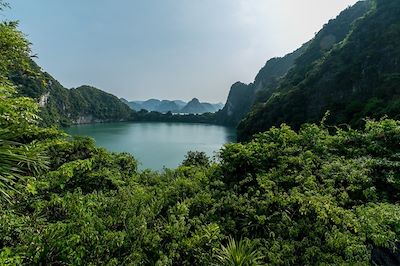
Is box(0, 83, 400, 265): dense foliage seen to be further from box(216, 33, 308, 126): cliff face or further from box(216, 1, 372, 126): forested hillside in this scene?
box(216, 33, 308, 126): cliff face

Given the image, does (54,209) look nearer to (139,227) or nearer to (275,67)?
(139,227)

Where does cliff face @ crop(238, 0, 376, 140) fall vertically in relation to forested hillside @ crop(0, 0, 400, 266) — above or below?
above

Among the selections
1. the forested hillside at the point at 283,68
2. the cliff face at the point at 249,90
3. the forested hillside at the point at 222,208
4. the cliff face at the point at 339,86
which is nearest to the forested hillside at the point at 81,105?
the cliff face at the point at 249,90

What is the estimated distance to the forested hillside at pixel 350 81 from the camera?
42719 millimetres

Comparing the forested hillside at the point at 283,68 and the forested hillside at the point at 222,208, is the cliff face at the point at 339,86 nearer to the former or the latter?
the forested hillside at the point at 283,68

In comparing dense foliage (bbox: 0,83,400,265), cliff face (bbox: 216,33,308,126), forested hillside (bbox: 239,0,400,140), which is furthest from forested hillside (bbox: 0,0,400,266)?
cliff face (bbox: 216,33,308,126)

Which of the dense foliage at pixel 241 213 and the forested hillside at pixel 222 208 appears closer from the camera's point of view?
the forested hillside at pixel 222 208

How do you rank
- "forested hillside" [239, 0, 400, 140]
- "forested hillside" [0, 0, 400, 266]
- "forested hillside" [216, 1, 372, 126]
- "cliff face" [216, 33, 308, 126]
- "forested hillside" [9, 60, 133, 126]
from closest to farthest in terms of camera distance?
"forested hillside" [0, 0, 400, 266] → "forested hillside" [239, 0, 400, 140] → "forested hillside" [216, 1, 372, 126] → "forested hillside" [9, 60, 133, 126] → "cliff face" [216, 33, 308, 126]

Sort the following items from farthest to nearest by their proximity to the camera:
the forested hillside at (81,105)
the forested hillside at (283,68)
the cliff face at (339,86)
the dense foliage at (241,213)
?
the forested hillside at (81,105), the forested hillside at (283,68), the cliff face at (339,86), the dense foliage at (241,213)

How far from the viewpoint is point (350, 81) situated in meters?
48.3

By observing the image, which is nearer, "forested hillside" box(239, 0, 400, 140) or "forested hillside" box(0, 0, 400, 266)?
"forested hillside" box(0, 0, 400, 266)

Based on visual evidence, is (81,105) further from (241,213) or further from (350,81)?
(241,213)

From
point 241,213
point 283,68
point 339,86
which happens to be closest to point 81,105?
point 283,68

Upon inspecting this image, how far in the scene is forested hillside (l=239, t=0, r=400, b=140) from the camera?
4272 centimetres
